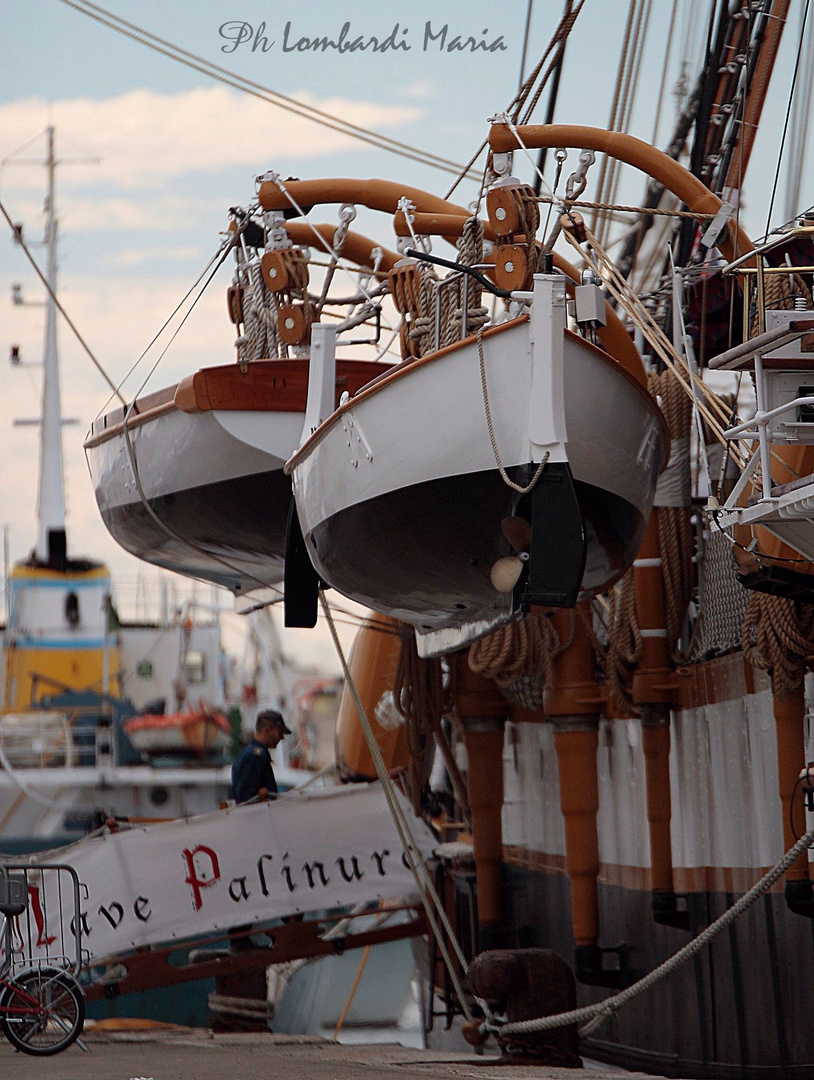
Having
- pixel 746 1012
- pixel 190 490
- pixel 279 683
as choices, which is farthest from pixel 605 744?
pixel 279 683

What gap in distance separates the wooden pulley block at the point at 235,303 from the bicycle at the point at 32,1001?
4.07 meters

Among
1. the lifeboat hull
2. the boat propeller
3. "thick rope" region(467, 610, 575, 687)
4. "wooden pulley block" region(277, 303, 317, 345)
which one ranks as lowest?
"thick rope" region(467, 610, 575, 687)

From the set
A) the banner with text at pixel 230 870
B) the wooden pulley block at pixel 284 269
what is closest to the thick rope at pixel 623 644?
the banner with text at pixel 230 870

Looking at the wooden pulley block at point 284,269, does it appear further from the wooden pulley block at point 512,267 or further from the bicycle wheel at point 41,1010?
the bicycle wheel at point 41,1010

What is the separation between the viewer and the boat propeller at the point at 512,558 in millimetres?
6484

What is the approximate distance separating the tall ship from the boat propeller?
0.06 feet

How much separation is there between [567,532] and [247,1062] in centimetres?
283

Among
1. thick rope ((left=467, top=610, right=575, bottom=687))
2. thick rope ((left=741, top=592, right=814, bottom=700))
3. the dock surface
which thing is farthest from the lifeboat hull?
the dock surface

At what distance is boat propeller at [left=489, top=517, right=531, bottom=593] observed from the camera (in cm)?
648

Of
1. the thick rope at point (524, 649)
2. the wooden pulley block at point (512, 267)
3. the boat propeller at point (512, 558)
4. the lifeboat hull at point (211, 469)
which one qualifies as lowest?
the thick rope at point (524, 649)

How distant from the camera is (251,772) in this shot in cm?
996

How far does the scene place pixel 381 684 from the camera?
13.4 m

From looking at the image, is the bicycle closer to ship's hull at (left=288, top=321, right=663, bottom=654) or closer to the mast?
ship's hull at (left=288, top=321, right=663, bottom=654)

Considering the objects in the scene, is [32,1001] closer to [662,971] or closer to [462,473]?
[662,971]
